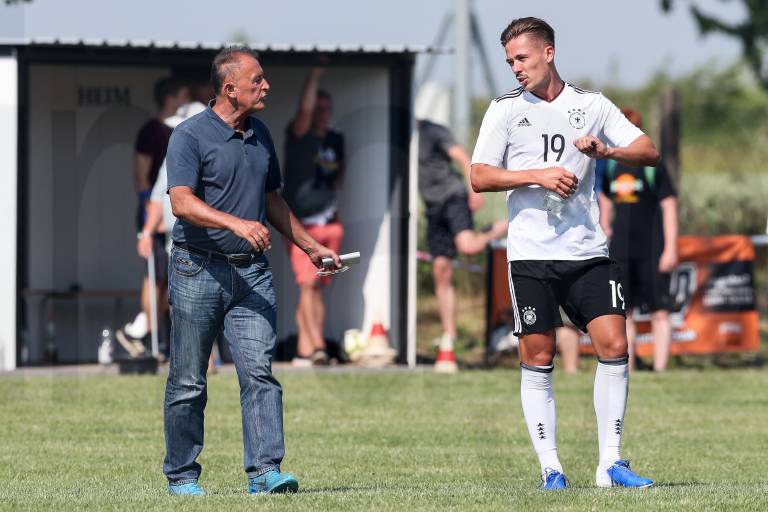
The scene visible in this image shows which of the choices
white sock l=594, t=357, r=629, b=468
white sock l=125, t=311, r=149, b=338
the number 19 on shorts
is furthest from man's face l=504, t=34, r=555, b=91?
white sock l=125, t=311, r=149, b=338

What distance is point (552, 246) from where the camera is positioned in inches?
299

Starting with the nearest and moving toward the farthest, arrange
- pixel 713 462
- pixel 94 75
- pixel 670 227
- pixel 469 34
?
pixel 713 462 → pixel 670 227 → pixel 94 75 → pixel 469 34

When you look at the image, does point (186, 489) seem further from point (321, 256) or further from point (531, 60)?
point (531, 60)

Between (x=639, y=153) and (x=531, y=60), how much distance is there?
70 cm

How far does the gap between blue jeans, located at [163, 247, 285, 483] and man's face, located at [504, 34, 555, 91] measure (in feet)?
5.19

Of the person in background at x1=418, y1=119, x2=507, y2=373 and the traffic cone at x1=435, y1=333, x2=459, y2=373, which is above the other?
the person in background at x1=418, y1=119, x2=507, y2=373

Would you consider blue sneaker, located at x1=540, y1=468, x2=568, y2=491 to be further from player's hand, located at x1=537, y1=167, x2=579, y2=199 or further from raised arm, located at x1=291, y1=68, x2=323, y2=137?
raised arm, located at x1=291, y1=68, x2=323, y2=137

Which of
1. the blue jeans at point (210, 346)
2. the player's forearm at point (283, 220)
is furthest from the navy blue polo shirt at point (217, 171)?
the player's forearm at point (283, 220)

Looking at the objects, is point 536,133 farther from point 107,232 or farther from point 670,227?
point 107,232

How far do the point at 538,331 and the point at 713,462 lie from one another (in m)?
2.15

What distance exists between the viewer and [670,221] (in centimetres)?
1416

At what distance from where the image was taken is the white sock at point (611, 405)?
7586 mm

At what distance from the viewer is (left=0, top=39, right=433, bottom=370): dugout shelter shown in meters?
15.3

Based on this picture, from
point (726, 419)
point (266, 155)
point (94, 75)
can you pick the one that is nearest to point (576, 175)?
point (266, 155)
